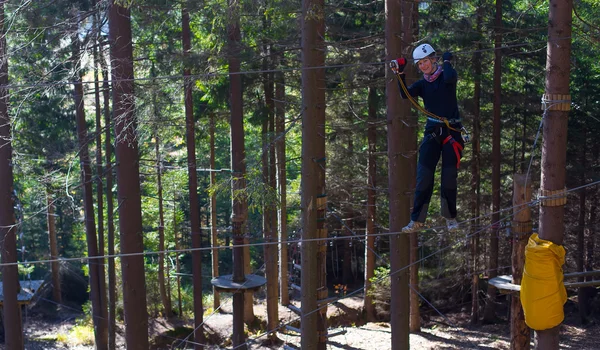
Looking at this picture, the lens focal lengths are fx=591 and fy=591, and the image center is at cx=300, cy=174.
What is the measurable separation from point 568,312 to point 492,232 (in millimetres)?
5942

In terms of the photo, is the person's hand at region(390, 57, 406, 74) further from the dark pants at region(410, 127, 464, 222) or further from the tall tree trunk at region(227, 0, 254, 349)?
the tall tree trunk at region(227, 0, 254, 349)

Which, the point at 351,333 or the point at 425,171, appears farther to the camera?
the point at 351,333

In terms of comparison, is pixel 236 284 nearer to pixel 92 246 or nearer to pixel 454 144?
pixel 92 246

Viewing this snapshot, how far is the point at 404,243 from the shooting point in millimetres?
8555

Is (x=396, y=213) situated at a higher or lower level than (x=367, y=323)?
higher

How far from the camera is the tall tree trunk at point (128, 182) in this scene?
390 inches

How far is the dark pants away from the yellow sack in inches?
43.6

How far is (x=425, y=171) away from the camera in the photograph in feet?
23.5

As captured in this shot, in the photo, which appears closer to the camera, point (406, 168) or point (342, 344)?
point (406, 168)

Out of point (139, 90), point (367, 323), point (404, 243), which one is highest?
point (139, 90)

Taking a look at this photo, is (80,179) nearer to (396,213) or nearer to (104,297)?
(104,297)

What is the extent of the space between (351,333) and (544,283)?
12.6 meters

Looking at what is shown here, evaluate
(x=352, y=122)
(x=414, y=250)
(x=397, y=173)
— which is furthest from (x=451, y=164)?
(x=352, y=122)

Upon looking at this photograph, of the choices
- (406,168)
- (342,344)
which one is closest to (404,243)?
(406,168)
